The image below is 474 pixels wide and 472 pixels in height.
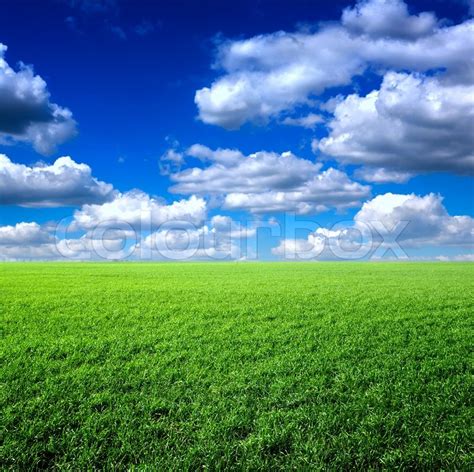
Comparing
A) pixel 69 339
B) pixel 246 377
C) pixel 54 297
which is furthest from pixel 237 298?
pixel 246 377

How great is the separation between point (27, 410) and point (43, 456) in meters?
1.38

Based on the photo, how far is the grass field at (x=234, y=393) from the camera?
620 cm

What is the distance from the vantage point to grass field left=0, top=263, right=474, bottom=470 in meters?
6.20

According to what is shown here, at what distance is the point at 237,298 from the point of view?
21.7m

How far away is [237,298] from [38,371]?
13.4 metres

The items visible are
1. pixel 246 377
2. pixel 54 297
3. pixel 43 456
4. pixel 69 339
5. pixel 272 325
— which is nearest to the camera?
pixel 43 456

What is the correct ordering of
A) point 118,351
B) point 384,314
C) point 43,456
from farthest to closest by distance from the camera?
1. point 384,314
2. point 118,351
3. point 43,456

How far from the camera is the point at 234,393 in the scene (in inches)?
324

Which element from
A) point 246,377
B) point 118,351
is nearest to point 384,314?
point 246,377

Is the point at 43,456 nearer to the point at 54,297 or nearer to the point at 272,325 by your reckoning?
the point at 272,325

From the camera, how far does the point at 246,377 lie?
8992mm

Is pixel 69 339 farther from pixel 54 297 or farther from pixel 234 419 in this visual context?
pixel 54 297

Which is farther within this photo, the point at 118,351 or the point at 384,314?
the point at 384,314

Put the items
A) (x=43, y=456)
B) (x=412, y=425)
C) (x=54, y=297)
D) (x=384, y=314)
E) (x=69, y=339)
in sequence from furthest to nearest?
(x=54, y=297) → (x=384, y=314) → (x=69, y=339) → (x=412, y=425) → (x=43, y=456)
